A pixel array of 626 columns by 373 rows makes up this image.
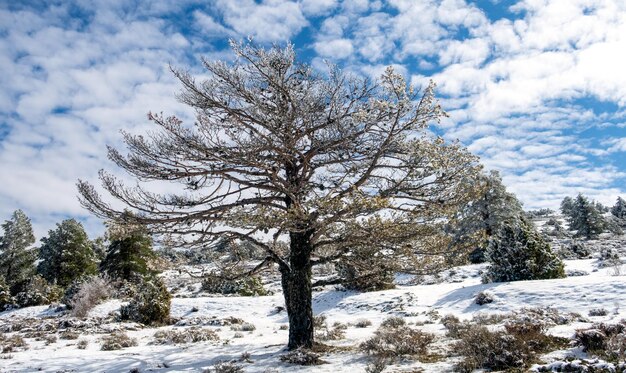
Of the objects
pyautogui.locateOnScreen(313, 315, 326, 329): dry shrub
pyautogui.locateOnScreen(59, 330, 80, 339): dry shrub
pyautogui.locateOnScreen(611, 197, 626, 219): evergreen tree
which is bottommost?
pyautogui.locateOnScreen(313, 315, 326, 329): dry shrub

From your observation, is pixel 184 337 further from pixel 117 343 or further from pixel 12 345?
pixel 12 345

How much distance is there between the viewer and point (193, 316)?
1841 cm

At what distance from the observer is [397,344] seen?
8281 mm

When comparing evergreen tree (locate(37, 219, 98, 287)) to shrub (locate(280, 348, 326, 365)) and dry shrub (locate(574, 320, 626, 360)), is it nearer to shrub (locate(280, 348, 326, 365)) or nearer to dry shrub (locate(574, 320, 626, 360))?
shrub (locate(280, 348, 326, 365))

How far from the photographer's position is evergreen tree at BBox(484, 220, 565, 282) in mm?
17078

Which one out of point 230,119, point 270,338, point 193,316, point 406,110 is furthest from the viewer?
point 193,316

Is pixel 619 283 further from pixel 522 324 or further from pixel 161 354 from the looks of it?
pixel 161 354

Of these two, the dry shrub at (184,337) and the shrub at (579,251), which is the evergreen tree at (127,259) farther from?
the shrub at (579,251)

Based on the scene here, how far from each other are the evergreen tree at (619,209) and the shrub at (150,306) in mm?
64646

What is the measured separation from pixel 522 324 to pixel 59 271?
39.7 metres

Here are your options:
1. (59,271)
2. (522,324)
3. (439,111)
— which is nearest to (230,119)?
(439,111)

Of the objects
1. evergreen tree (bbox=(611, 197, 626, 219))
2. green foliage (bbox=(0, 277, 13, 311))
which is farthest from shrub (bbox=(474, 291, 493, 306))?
evergreen tree (bbox=(611, 197, 626, 219))

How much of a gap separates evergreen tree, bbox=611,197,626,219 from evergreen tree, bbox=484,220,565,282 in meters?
52.8

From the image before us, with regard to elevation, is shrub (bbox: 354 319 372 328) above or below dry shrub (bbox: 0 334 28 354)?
below
